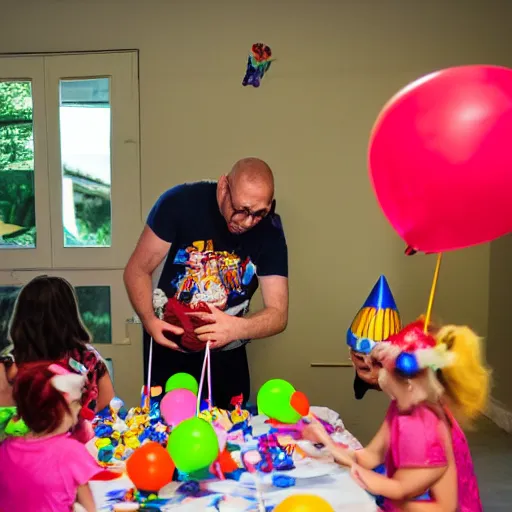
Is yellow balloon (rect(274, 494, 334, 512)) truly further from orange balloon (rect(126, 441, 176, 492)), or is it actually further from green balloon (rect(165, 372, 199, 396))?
green balloon (rect(165, 372, 199, 396))

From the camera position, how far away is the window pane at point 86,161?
3031 mm

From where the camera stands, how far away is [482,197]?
1.08 meters

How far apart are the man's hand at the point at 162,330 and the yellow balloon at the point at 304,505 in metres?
0.70

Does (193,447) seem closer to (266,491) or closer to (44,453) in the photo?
(266,491)

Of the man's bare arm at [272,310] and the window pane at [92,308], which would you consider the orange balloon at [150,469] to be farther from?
the window pane at [92,308]

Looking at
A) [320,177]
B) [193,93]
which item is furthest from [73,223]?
[320,177]

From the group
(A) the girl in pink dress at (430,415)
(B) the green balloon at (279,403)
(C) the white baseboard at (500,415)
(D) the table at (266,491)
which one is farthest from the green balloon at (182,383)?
(C) the white baseboard at (500,415)

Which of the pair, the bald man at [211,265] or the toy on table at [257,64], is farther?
the toy on table at [257,64]

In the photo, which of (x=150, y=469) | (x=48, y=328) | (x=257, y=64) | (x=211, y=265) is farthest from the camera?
(x=257, y=64)

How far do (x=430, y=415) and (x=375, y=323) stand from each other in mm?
369

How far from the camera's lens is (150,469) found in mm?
1167

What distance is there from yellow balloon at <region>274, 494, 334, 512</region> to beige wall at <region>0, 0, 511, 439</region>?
6.77 ft

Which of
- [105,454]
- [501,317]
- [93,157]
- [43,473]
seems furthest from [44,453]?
[501,317]

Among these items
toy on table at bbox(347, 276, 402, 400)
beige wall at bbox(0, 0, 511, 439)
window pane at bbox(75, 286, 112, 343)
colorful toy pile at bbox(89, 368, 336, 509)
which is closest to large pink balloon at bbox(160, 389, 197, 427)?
colorful toy pile at bbox(89, 368, 336, 509)
